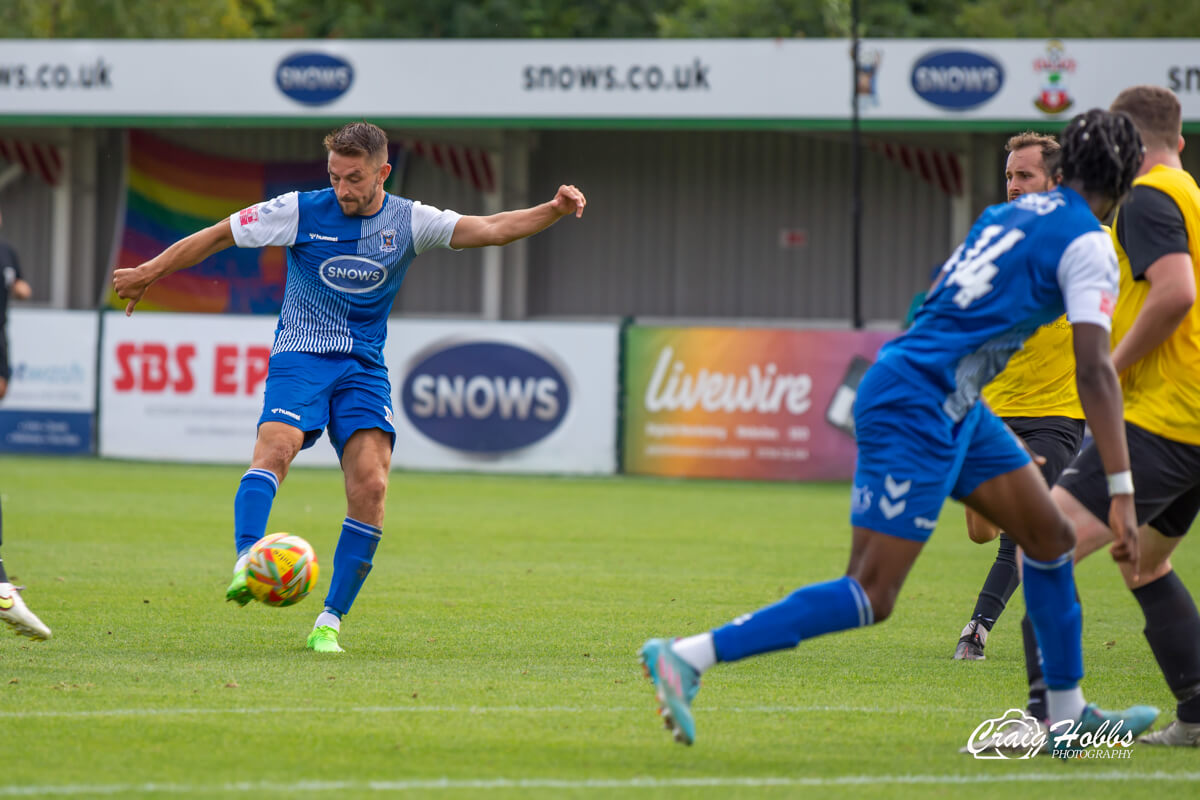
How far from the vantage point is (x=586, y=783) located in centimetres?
455

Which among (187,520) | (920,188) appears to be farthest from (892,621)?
(920,188)

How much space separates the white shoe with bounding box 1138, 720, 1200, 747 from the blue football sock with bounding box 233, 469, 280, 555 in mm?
3553

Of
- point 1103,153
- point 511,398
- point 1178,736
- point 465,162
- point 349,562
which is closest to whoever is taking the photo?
point 1103,153

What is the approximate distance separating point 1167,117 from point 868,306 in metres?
23.0

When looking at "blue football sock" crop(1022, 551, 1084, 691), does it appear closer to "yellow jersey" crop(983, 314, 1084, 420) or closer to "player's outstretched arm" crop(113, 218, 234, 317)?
"yellow jersey" crop(983, 314, 1084, 420)

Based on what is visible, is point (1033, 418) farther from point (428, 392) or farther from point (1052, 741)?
point (428, 392)

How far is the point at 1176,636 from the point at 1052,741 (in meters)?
0.67

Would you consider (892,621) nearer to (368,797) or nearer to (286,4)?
(368,797)

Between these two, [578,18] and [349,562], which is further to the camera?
[578,18]

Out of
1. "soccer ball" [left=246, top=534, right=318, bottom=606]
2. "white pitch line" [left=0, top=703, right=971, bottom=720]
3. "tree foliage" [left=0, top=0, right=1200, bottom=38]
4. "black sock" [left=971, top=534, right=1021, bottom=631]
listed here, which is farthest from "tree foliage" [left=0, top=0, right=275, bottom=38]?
"white pitch line" [left=0, top=703, right=971, bottom=720]

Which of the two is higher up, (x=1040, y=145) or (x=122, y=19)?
(x=122, y=19)

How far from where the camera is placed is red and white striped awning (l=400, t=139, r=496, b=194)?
27.2 m

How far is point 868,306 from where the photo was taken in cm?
2819

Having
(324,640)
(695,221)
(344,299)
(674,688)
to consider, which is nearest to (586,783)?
(674,688)
